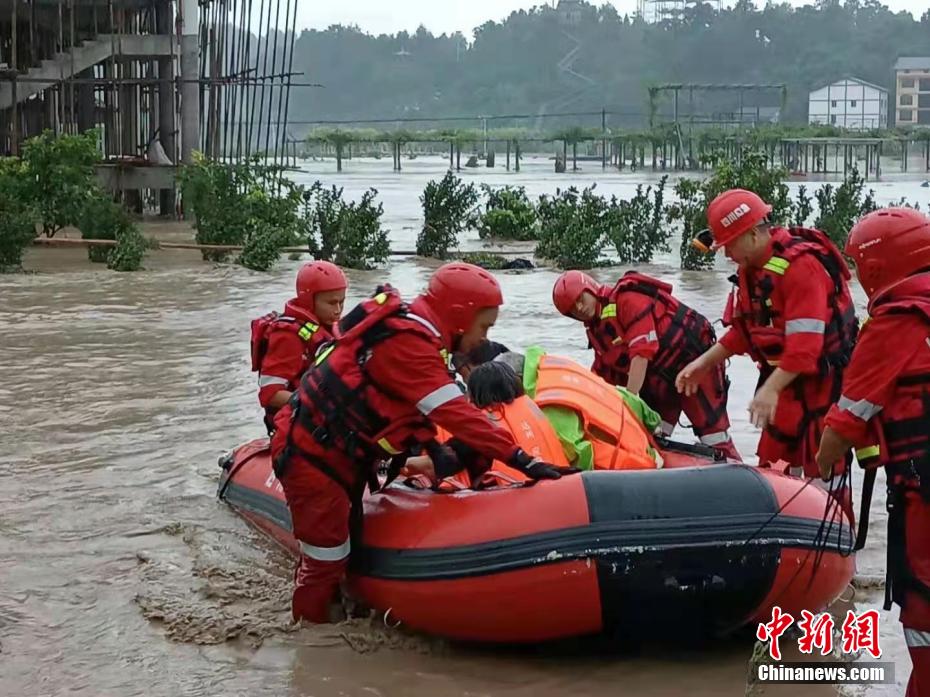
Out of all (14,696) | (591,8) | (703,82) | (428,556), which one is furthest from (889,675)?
(591,8)

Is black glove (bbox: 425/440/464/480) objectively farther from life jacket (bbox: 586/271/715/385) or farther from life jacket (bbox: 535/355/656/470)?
life jacket (bbox: 586/271/715/385)

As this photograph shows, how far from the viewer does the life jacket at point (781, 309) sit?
222 inches

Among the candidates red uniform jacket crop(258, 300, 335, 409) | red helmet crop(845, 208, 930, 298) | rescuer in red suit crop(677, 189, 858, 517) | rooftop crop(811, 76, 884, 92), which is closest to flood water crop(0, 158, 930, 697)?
red uniform jacket crop(258, 300, 335, 409)

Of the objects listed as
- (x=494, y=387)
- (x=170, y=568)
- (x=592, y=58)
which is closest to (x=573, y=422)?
(x=494, y=387)

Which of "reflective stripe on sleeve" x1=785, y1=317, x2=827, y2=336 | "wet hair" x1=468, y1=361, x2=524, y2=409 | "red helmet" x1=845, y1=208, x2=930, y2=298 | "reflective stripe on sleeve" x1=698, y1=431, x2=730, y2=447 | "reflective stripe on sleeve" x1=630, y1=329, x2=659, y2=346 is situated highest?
"red helmet" x1=845, y1=208, x2=930, y2=298

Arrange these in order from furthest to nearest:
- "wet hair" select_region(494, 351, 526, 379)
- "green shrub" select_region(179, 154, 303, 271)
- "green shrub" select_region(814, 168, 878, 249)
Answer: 1. "green shrub" select_region(179, 154, 303, 271)
2. "green shrub" select_region(814, 168, 878, 249)
3. "wet hair" select_region(494, 351, 526, 379)

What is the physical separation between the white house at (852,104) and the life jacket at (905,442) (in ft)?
333

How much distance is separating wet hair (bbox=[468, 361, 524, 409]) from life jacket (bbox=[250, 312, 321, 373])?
1123 millimetres

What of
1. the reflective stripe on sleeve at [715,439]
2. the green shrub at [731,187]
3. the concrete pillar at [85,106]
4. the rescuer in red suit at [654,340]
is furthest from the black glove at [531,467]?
the concrete pillar at [85,106]

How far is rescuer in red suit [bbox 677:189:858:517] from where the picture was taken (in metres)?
5.54

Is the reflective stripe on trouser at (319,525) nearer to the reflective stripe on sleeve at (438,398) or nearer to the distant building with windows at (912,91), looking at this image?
the reflective stripe on sleeve at (438,398)

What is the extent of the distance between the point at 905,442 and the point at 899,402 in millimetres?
115

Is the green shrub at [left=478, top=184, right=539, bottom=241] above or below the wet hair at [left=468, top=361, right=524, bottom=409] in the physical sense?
above

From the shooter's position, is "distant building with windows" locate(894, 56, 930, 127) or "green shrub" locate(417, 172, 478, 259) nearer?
"green shrub" locate(417, 172, 478, 259)
